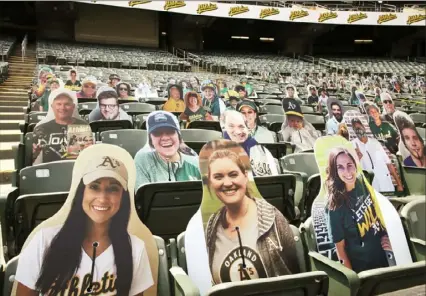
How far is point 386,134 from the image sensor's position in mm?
3898

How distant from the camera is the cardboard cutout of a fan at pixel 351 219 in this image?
1900 mm

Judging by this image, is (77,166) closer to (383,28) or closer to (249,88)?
(249,88)

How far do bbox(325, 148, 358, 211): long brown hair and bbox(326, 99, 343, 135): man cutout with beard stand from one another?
6.40 feet

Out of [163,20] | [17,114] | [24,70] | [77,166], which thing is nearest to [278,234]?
[77,166]

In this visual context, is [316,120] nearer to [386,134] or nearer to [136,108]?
[386,134]

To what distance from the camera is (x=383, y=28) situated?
84.1 feet

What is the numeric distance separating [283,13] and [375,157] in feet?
58.0

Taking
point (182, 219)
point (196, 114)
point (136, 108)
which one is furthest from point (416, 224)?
point (136, 108)

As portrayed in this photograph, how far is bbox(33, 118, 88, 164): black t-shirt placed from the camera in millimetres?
2947

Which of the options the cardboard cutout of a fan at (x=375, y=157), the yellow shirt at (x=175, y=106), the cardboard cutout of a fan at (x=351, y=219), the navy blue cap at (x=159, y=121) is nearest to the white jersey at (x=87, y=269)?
the cardboard cutout of a fan at (x=351, y=219)

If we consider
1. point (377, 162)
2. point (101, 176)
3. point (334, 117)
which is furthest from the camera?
point (334, 117)

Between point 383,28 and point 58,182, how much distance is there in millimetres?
26903

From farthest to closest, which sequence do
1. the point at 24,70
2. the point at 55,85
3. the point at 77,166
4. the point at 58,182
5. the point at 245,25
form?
the point at 245,25, the point at 24,70, the point at 55,85, the point at 58,182, the point at 77,166

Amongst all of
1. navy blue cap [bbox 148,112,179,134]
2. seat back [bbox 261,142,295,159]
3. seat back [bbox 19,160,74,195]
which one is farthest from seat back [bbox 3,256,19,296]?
seat back [bbox 261,142,295,159]
